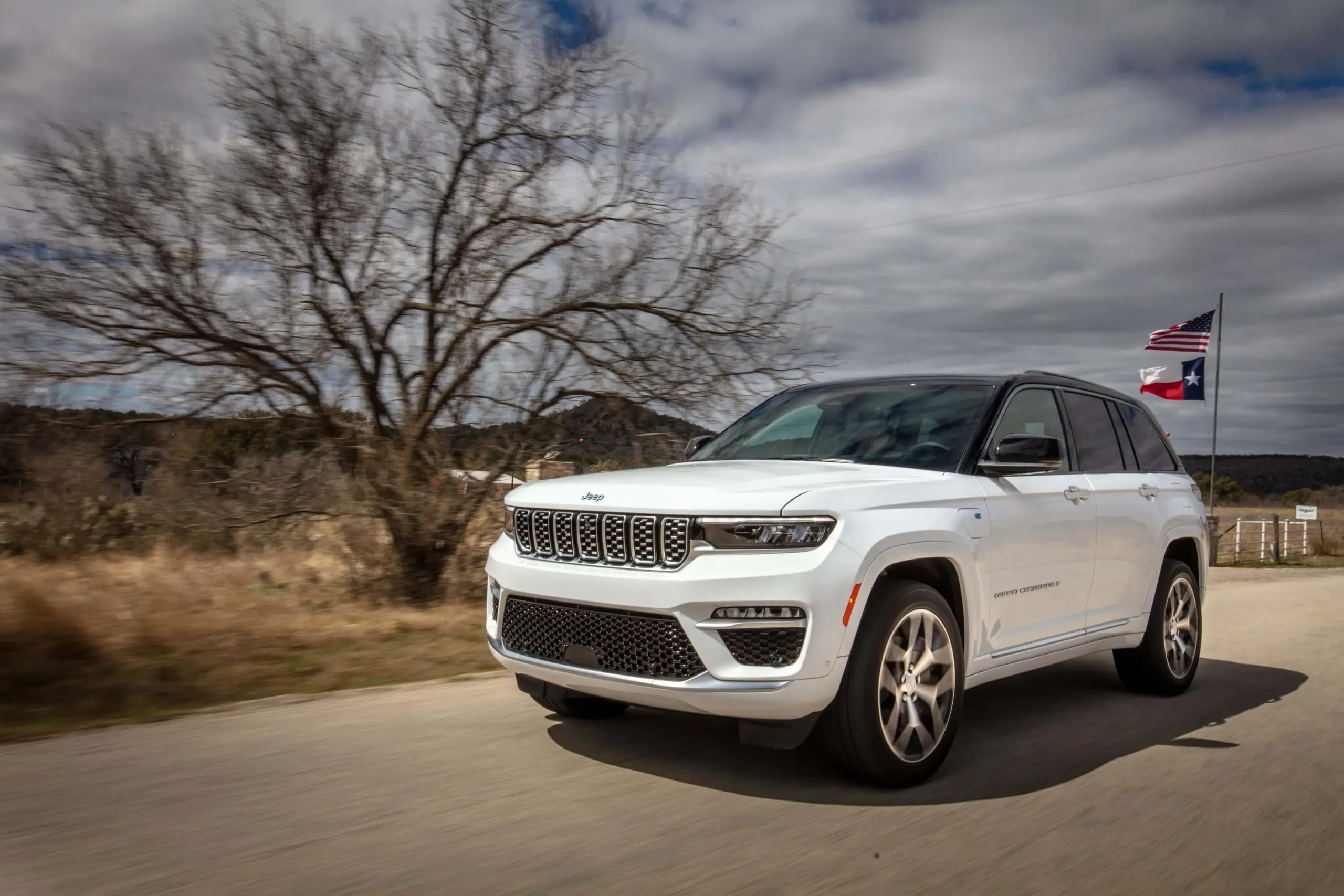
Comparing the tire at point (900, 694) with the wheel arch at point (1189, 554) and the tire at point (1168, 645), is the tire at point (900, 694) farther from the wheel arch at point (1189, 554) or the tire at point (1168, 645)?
the wheel arch at point (1189, 554)

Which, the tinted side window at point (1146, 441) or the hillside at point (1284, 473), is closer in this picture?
the tinted side window at point (1146, 441)

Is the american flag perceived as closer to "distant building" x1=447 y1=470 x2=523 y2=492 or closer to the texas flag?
the texas flag

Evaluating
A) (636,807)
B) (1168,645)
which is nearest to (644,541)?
(636,807)

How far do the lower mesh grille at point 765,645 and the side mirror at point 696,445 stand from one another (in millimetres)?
2385

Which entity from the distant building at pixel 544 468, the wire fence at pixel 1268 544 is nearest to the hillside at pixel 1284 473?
the wire fence at pixel 1268 544

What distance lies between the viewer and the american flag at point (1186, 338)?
2809cm

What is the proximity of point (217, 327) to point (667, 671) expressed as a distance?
25.2 ft

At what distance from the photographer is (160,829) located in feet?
13.4

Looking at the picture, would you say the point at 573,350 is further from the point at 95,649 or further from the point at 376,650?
the point at 95,649

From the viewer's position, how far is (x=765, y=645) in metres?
4.40

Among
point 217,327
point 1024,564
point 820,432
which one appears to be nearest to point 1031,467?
point 1024,564

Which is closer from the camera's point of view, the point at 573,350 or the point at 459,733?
the point at 459,733

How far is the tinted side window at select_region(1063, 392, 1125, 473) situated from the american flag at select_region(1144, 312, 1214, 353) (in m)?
23.1

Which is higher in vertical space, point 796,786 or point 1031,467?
point 1031,467
